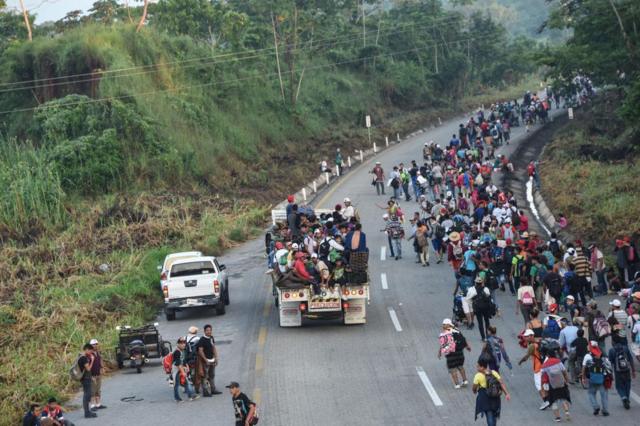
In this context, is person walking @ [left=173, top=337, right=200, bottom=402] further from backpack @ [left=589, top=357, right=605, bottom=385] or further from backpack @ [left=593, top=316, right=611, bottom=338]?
backpack @ [left=593, top=316, right=611, bottom=338]

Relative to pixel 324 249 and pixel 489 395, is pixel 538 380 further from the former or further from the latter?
pixel 324 249

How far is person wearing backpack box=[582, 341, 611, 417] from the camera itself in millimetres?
17719

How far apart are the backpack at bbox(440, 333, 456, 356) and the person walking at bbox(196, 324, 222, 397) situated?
4.24 metres

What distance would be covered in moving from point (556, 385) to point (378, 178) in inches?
1208

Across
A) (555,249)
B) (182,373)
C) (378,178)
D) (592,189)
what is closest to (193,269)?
(182,373)

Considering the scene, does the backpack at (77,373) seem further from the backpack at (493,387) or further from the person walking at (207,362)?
the backpack at (493,387)

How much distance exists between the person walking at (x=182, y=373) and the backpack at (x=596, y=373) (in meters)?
7.43

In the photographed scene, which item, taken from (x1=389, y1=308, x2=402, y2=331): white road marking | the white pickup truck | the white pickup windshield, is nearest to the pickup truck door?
the white pickup truck

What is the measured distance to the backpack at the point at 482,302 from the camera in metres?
23.3

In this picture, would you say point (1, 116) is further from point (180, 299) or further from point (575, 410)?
point (575, 410)

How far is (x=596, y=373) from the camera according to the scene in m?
17.7

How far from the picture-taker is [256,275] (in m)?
34.2

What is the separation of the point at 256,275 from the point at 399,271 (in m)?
4.55

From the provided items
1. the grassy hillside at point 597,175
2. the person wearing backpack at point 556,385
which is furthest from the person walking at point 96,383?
the grassy hillside at point 597,175
